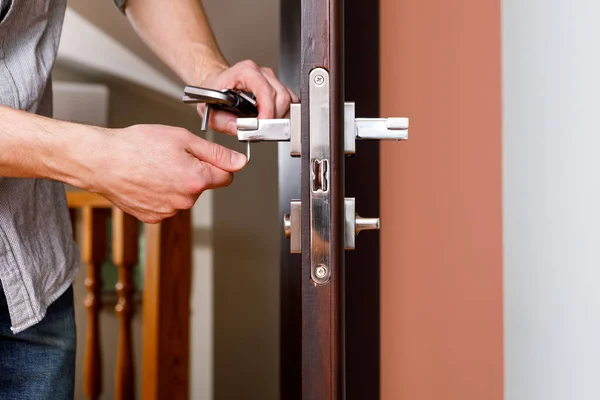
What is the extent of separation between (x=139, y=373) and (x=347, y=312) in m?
2.06

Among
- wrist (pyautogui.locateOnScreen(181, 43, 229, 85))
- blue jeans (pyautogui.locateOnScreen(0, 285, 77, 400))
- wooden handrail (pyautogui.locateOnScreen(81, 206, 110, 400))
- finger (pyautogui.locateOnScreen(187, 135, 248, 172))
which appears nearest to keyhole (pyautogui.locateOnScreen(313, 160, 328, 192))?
finger (pyautogui.locateOnScreen(187, 135, 248, 172))

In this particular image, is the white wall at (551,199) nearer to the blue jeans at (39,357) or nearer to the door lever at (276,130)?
the door lever at (276,130)

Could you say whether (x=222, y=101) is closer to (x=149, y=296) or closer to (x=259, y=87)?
(x=259, y=87)

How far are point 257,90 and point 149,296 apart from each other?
1257 mm

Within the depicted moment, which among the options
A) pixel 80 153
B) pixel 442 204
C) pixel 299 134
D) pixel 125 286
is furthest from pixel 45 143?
pixel 125 286

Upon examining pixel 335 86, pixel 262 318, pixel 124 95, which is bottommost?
pixel 262 318

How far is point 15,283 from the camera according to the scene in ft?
2.24

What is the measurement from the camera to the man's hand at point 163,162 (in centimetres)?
55

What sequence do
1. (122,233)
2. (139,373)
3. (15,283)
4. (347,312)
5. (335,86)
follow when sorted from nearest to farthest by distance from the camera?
(335,86), (15,283), (347,312), (122,233), (139,373)

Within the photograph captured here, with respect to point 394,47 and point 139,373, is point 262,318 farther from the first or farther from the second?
point 394,47

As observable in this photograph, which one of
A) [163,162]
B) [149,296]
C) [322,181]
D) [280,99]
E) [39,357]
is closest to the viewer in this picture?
[322,181]

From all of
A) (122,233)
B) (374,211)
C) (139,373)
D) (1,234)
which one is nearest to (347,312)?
(374,211)

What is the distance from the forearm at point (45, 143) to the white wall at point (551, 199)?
1.79 ft

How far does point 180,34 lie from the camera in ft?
2.82
